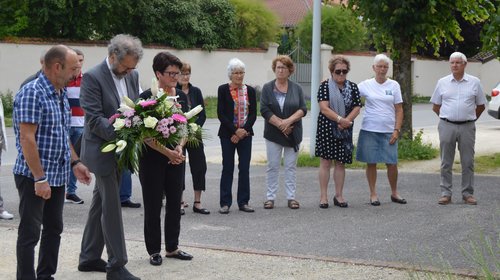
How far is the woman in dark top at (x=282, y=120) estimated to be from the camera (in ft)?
34.4

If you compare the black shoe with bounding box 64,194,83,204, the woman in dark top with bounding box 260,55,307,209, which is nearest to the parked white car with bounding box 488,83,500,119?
the woman in dark top with bounding box 260,55,307,209

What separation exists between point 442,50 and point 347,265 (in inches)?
1491

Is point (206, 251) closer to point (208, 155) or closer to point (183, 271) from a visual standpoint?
point (183, 271)

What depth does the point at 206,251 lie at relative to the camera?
26.5 ft

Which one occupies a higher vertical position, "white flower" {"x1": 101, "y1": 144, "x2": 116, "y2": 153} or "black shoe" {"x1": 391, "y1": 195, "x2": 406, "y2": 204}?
"white flower" {"x1": 101, "y1": 144, "x2": 116, "y2": 153}

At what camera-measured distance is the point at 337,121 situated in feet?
34.5

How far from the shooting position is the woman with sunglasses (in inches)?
416

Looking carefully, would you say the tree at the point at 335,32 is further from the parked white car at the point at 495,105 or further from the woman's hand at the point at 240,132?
the woman's hand at the point at 240,132

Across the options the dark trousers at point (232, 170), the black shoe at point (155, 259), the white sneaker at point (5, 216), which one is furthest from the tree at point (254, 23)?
the black shoe at point (155, 259)

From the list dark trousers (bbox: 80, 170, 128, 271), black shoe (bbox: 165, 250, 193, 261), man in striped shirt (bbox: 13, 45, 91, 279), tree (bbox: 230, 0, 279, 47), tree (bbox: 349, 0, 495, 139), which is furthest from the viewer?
tree (bbox: 230, 0, 279, 47)

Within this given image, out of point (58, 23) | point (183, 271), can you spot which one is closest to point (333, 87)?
point (183, 271)

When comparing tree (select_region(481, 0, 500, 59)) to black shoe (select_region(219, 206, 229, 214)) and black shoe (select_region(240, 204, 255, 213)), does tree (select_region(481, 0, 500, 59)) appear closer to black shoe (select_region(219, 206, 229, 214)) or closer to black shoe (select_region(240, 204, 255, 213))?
black shoe (select_region(240, 204, 255, 213))

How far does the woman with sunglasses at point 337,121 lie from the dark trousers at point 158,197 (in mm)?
3372

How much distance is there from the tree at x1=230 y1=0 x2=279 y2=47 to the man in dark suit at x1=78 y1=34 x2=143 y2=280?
2967cm
